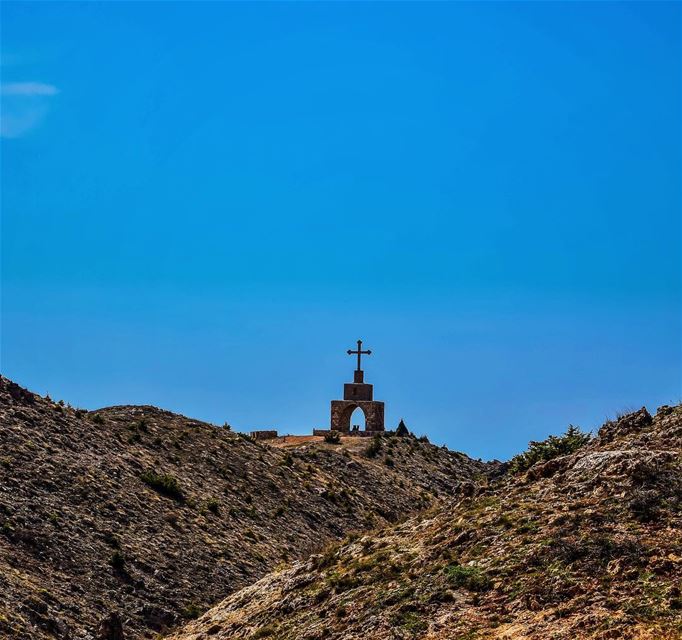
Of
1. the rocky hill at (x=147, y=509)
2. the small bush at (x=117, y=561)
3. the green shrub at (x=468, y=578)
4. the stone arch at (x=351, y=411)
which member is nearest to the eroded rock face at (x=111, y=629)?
the rocky hill at (x=147, y=509)

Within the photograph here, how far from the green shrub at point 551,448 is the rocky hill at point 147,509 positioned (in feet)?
6.42

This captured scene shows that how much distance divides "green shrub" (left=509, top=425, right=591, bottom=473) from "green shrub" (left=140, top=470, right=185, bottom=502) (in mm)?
17028

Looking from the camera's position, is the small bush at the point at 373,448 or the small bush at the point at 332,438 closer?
the small bush at the point at 373,448

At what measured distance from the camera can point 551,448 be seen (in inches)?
1228

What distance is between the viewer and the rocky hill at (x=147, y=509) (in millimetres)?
35094

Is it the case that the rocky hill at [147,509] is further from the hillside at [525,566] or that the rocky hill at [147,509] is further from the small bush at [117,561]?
the hillside at [525,566]

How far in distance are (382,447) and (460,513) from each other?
3577 centimetres

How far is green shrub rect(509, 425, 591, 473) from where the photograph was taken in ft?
101

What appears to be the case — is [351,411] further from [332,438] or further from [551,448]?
[551,448]

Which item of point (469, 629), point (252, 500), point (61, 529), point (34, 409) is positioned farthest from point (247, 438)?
point (469, 629)

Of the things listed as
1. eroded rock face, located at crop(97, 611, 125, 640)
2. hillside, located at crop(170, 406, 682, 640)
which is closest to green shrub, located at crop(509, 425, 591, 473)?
hillside, located at crop(170, 406, 682, 640)

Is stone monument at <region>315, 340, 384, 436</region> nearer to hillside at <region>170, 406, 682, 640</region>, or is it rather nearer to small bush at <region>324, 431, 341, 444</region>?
small bush at <region>324, 431, 341, 444</region>

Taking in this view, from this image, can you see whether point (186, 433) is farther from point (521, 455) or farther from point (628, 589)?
point (628, 589)

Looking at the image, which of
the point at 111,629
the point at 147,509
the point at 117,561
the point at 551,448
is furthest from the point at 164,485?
the point at 551,448
